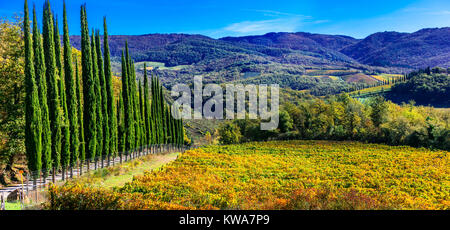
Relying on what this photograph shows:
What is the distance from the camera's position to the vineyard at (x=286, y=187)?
10.1 m

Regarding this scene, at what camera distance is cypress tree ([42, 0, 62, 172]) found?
18.5 m

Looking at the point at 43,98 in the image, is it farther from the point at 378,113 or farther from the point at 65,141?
the point at 378,113

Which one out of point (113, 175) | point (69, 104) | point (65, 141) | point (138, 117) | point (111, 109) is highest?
point (69, 104)

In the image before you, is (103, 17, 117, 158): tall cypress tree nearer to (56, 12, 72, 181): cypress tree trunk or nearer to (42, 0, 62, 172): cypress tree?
(56, 12, 72, 181): cypress tree trunk

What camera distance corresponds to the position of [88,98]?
2305cm

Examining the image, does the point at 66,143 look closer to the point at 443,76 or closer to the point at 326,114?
the point at 326,114

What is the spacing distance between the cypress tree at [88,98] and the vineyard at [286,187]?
522 centimetres

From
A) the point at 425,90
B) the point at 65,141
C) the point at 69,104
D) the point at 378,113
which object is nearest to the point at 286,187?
the point at 65,141

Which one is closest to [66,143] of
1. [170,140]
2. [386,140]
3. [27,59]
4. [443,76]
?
[27,59]

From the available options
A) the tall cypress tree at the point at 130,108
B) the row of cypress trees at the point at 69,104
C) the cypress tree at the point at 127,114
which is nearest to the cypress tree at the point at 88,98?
the row of cypress trees at the point at 69,104

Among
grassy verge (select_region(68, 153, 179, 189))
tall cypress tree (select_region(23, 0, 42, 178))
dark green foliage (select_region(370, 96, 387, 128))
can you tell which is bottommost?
grassy verge (select_region(68, 153, 179, 189))

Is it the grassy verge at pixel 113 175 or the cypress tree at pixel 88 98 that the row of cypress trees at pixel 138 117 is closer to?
the grassy verge at pixel 113 175

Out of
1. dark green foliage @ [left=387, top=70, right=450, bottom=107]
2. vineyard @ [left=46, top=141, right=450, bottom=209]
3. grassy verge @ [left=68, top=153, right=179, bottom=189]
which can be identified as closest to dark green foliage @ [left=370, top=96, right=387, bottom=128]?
vineyard @ [left=46, top=141, right=450, bottom=209]

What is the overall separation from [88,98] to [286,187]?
52.5ft
